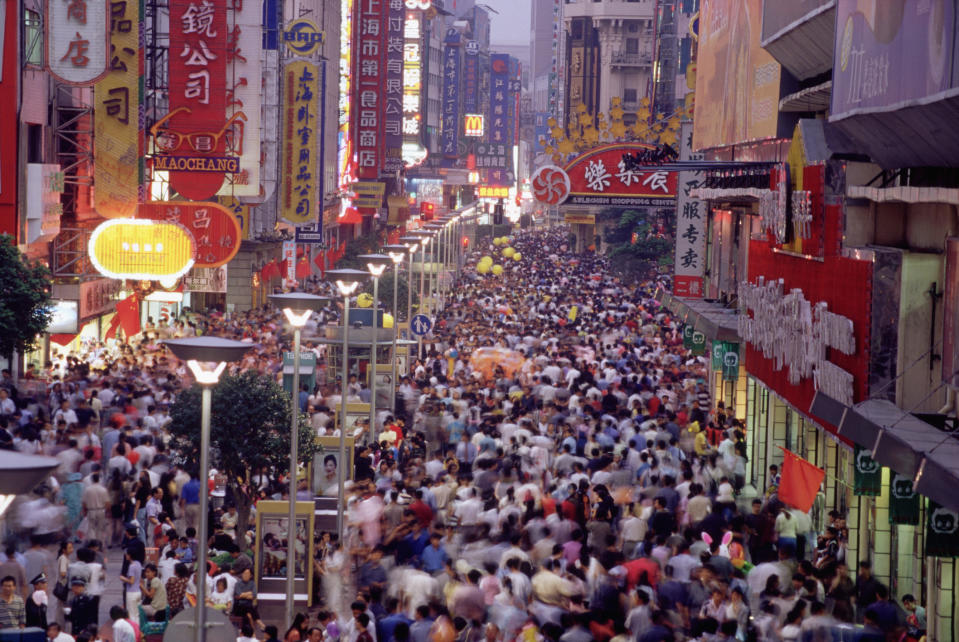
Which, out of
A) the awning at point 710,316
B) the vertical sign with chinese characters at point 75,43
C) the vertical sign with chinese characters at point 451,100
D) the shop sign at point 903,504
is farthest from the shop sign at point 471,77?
the shop sign at point 903,504

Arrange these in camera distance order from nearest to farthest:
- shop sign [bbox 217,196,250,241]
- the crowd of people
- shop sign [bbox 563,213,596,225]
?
the crowd of people, shop sign [bbox 217,196,250,241], shop sign [bbox 563,213,596,225]

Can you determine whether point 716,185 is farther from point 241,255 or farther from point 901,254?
point 241,255

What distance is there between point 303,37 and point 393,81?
2657 cm

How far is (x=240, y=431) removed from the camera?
1739cm

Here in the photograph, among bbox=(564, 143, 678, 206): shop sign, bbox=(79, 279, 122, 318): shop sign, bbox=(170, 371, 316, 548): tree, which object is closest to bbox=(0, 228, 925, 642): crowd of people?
bbox=(170, 371, 316, 548): tree

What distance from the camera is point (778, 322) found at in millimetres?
20000

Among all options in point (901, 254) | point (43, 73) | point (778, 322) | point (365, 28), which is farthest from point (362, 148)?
point (901, 254)

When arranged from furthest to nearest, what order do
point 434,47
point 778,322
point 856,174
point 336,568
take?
point 434,47 → point 778,322 → point 856,174 → point 336,568

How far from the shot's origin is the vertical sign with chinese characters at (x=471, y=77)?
135m

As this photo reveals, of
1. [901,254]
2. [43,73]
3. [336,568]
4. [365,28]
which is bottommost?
[336,568]

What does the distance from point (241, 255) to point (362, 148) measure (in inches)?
890

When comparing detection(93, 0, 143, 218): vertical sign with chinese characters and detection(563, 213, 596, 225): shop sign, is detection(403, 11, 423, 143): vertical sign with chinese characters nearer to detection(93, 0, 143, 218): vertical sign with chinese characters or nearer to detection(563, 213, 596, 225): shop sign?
detection(563, 213, 596, 225): shop sign

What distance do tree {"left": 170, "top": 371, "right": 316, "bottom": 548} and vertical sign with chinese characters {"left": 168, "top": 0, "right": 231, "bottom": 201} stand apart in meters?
13.5

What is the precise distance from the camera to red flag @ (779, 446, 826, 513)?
15219 millimetres
